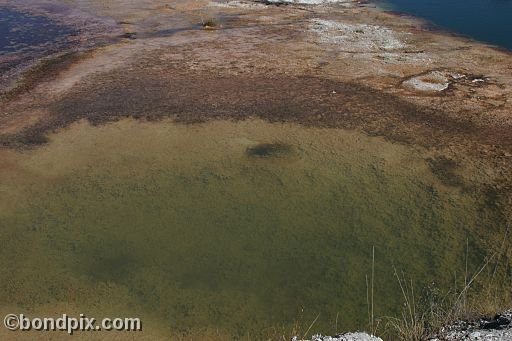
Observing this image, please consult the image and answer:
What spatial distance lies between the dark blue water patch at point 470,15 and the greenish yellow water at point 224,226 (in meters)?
7.29

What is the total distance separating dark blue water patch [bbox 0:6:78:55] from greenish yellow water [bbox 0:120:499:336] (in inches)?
209

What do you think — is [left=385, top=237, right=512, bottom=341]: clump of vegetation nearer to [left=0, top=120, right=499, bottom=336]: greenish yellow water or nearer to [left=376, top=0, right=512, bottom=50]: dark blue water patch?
[left=0, top=120, right=499, bottom=336]: greenish yellow water

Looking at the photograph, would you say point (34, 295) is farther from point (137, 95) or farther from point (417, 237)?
point (137, 95)

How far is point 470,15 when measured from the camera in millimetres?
14273

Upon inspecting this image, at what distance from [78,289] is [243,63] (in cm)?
676

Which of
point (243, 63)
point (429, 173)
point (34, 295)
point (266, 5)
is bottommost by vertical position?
point (34, 295)

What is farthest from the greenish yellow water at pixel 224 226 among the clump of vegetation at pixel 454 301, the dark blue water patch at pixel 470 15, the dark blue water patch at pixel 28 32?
the dark blue water patch at pixel 470 15

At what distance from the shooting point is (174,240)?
17.6 feet

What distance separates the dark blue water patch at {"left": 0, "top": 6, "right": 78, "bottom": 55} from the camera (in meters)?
11.6

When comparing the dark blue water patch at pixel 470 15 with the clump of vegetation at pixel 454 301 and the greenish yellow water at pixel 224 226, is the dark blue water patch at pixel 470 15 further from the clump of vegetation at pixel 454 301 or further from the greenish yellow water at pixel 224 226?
the clump of vegetation at pixel 454 301

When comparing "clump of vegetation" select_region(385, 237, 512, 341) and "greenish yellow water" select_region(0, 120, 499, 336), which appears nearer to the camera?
"clump of vegetation" select_region(385, 237, 512, 341)

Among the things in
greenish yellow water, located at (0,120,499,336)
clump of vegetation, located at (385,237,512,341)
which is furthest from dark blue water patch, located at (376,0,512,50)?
clump of vegetation, located at (385,237,512,341)

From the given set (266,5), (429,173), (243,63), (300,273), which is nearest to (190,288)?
(300,273)

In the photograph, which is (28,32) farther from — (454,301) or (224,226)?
(454,301)
